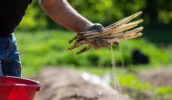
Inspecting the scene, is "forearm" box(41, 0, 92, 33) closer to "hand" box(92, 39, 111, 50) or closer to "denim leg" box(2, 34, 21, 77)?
"hand" box(92, 39, 111, 50)

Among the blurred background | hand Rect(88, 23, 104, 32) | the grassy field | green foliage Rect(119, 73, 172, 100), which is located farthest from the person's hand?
the grassy field

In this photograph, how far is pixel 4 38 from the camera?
2633 mm

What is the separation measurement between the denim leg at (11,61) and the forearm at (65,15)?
0.36 meters

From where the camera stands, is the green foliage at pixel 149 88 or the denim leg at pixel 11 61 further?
the green foliage at pixel 149 88

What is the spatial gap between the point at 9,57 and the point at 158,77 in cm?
654

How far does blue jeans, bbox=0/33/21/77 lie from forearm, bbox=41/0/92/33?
0.36 meters

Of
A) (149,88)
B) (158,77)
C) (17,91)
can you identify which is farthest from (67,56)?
(17,91)

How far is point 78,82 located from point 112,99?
5.51 ft

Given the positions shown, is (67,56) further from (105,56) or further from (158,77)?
(158,77)

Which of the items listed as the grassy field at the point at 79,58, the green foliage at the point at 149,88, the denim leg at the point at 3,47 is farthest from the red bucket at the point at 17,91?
the grassy field at the point at 79,58

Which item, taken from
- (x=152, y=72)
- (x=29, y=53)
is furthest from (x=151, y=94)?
(x=29, y=53)

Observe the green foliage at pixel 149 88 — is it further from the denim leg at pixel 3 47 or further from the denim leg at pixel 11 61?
the denim leg at pixel 3 47

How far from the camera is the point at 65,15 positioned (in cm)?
272

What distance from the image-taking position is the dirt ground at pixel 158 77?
27.0 feet
